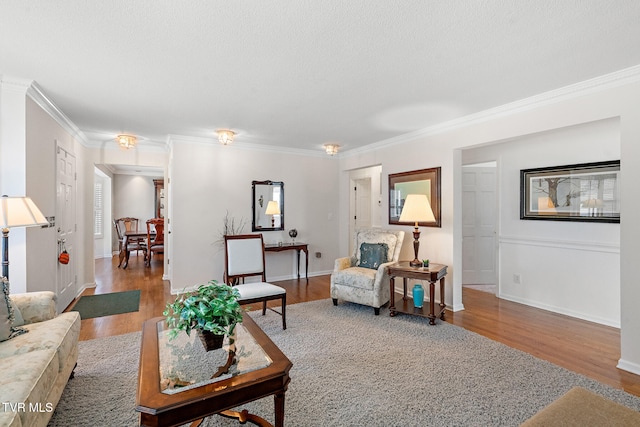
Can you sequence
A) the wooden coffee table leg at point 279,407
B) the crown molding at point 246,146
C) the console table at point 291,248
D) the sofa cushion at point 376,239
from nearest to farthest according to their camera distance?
the wooden coffee table leg at point 279,407, the sofa cushion at point 376,239, the crown molding at point 246,146, the console table at point 291,248

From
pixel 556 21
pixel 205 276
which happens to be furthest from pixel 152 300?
pixel 556 21

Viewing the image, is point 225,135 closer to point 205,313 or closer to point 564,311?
point 205,313

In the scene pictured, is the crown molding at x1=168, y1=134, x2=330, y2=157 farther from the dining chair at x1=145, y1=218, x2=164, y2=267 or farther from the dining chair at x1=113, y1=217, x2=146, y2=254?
the dining chair at x1=113, y1=217, x2=146, y2=254

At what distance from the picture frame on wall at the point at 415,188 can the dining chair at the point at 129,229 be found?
228 inches

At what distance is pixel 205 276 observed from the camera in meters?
4.88

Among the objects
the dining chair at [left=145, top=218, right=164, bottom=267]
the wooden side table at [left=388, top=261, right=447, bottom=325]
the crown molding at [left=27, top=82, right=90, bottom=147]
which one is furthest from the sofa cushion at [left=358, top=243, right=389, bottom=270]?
the dining chair at [left=145, top=218, right=164, bottom=267]

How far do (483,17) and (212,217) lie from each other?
14.0 feet

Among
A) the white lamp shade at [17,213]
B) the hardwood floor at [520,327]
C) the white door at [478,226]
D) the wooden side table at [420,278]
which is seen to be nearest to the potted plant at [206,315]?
the white lamp shade at [17,213]

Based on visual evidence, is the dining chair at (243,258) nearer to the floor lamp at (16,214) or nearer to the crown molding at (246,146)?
the crown molding at (246,146)

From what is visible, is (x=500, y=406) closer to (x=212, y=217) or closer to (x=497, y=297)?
(x=497, y=297)

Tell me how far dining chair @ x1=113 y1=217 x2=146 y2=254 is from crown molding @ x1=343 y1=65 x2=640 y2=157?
6332 mm

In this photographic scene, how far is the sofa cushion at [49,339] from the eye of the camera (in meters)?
1.81

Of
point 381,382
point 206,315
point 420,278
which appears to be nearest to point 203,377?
point 206,315

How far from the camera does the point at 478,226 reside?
5.22 meters
